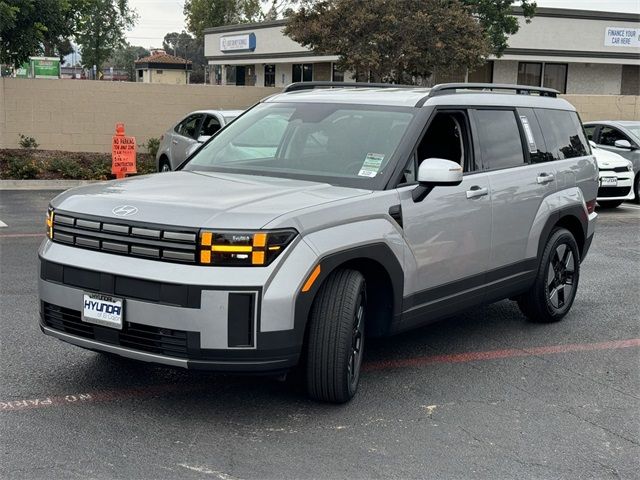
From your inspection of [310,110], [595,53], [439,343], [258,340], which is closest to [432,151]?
[310,110]

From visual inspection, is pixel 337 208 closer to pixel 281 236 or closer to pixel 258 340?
pixel 281 236

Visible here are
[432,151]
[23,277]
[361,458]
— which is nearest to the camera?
[361,458]

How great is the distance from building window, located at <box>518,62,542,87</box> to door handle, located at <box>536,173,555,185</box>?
31.5 meters

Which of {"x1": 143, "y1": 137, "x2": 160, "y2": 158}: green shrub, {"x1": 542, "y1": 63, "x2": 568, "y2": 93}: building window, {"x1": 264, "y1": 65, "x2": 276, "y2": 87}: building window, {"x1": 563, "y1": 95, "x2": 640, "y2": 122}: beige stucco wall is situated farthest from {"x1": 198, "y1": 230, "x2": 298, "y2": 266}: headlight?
{"x1": 264, "y1": 65, "x2": 276, "y2": 87}: building window

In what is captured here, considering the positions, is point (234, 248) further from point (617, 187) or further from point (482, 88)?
point (617, 187)

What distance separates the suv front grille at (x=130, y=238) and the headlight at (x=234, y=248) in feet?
0.21

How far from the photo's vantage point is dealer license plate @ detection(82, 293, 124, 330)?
4383 millimetres

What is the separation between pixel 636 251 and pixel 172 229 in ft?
27.1

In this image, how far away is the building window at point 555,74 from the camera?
37.0 m

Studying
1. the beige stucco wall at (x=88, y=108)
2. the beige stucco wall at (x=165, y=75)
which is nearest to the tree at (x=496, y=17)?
the beige stucco wall at (x=88, y=108)

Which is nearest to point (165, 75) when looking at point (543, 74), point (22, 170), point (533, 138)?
point (543, 74)

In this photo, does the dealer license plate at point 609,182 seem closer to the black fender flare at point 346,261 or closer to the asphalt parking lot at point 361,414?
the asphalt parking lot at point 361,414

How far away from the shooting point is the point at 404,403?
5.01 meters

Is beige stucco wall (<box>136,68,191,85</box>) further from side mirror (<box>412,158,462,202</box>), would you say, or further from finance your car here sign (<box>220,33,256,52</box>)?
side mirror (<box>412,158,462,202</box>)
